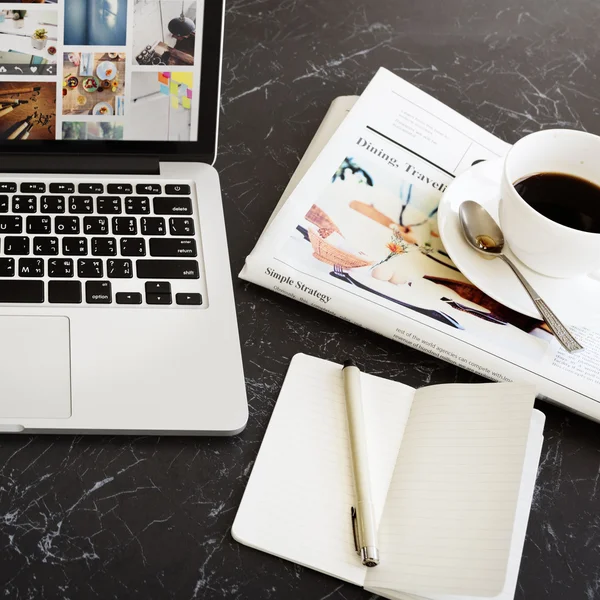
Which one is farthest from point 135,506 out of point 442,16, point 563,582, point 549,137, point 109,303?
point 442,16

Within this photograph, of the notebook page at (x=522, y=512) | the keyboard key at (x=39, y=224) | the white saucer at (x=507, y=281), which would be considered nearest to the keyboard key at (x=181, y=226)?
the keyboard key at (x=39, y=224)

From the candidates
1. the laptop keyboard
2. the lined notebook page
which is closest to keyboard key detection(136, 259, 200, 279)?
the laptop keyboard

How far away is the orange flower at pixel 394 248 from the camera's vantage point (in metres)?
0.68

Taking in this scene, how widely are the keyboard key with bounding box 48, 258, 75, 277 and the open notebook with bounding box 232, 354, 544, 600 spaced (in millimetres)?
200

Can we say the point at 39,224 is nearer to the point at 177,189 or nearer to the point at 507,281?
the point at 177,189

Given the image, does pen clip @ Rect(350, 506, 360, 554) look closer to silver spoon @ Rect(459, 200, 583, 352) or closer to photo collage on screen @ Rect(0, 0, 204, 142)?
silver spoon @ Rect(459, 200, 583, 352)

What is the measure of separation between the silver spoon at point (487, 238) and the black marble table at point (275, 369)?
0.27 ft

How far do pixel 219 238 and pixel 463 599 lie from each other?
353 mm

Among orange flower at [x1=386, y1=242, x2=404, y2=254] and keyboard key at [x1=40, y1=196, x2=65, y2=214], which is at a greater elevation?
keyboard key at [x1=40, y1=196, x2=65, y2=214]

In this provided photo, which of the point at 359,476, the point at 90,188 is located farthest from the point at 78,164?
the point at 359,476

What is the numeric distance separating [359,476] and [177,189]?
309 millimetres

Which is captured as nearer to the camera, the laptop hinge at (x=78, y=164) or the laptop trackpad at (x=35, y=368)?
the laptop trackpad at (x=35, y=368)

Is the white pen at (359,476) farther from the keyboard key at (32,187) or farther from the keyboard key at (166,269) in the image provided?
the keyboard key at (32,187)

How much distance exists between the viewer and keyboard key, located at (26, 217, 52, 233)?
24.7 inches
